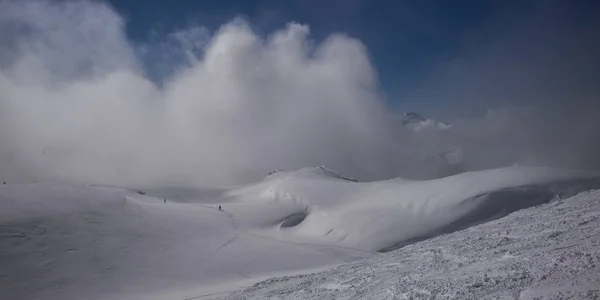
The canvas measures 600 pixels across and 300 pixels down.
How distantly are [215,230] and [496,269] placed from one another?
83.4 feet

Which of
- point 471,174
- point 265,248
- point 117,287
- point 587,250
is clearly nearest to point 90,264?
point 117,287

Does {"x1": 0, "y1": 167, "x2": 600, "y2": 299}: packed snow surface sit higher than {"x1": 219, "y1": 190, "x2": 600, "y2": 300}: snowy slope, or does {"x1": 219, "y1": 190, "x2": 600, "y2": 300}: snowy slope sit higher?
{"x1": 0, "y1": 167, "x2": 600, "y2": 299}: packed snow surface

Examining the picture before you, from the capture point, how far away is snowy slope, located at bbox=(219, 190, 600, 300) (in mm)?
7250

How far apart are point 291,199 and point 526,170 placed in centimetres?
2634

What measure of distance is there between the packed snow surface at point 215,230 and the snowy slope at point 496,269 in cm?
73

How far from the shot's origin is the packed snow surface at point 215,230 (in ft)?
63.6

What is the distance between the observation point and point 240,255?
2556 cm

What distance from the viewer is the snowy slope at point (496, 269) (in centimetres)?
725

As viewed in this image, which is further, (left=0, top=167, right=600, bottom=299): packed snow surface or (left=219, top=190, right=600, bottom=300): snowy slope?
(left=0, top=167, right=600, bottom=299): packed snow surface

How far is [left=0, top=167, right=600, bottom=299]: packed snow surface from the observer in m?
19.4

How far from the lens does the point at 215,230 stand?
3145cm

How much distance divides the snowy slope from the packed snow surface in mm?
732

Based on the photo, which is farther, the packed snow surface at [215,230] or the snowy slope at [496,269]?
the packed snow surface at [215,230]

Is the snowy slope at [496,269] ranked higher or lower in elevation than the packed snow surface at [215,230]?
lower
